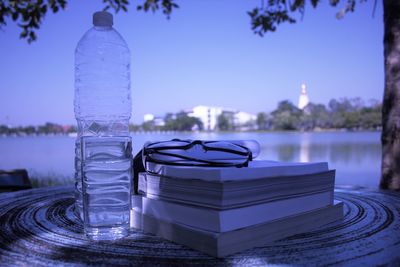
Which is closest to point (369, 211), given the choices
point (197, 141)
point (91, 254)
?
point (197, 141)

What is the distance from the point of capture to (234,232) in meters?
0.38

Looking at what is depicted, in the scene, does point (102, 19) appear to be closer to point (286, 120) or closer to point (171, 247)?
point (171, 247)

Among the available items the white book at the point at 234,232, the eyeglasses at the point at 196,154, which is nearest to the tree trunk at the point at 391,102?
A: the white book at the point at 234,232

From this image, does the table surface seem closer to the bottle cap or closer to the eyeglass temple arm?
the eyeglass temple arm

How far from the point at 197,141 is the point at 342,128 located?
2985cm

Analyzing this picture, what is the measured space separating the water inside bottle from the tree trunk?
1311 millimetres

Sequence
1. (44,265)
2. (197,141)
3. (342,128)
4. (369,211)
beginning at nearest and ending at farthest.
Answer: (44,265) < (197,141) < (369,211) < (342,128)

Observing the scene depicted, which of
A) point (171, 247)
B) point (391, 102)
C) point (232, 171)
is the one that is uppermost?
point (391, 102)

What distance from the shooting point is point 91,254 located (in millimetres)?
383

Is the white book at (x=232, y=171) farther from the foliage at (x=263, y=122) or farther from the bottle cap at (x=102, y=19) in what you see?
the foliage at (x=263, y=122)

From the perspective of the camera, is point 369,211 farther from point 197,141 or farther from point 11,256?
point 11,256

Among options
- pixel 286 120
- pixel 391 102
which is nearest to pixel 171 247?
pixel 391 102

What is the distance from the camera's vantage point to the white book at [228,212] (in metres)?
0.38

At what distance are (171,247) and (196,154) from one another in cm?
14
